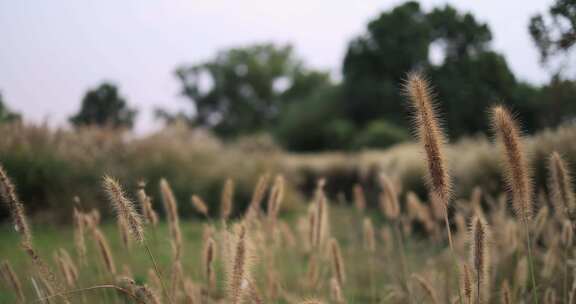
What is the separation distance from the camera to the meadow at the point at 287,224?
1343 mm

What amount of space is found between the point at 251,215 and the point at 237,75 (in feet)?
120

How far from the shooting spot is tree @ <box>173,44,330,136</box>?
108 ft

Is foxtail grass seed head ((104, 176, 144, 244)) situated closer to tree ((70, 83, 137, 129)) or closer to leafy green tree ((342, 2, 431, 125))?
leafy green tree ((342, 2, 431, 125))

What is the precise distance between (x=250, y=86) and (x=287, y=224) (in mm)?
34502

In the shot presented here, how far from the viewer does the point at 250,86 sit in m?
38.0

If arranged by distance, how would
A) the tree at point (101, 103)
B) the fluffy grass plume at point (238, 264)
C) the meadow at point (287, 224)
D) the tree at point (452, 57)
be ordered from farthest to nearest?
the tree at point (101, 103) < the tree at point (452, 57) < the meadow at point (287, 224) < the fluffy grass plume at point (238, 264)

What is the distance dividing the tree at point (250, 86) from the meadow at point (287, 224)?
64.0ft

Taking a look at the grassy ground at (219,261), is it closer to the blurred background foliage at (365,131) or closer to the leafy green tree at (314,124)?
the blurred background foliage at (365,131)

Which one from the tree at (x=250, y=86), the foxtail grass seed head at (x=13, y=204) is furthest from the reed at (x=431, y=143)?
the tree at (x=250, y=86)

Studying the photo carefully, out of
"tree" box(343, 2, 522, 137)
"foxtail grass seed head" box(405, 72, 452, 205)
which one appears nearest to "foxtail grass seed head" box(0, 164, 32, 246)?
"foxtail grass seed head" box(405, 72, 452, 205)

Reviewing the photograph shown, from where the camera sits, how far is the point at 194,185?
855 cm

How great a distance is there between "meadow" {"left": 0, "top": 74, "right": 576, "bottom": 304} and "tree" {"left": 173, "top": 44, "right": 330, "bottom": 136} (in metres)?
19.5

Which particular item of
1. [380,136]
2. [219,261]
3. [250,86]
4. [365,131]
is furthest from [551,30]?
[250,86]

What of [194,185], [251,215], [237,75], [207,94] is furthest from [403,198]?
[237,75]
